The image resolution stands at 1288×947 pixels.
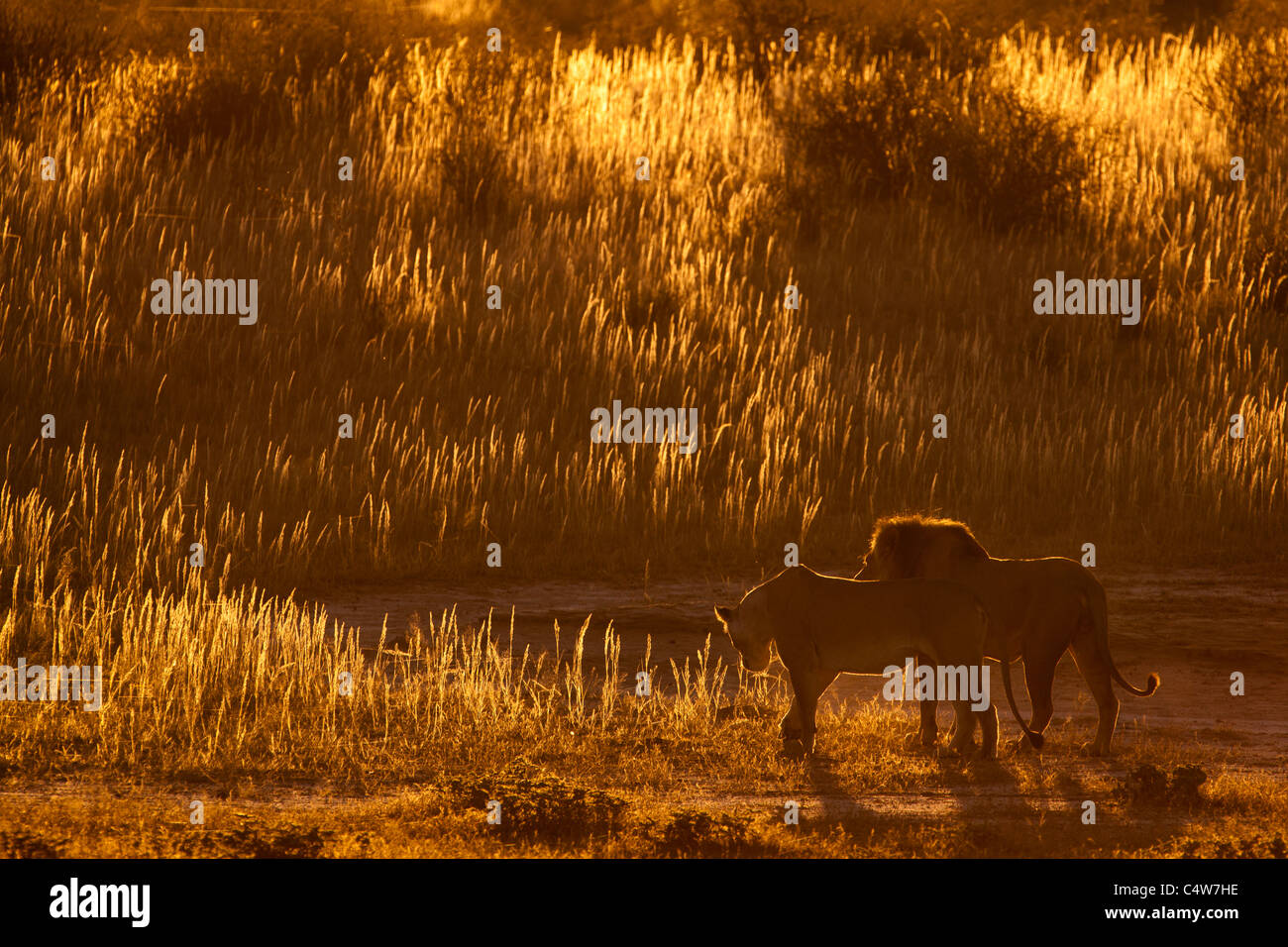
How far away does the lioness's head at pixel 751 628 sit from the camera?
7.63 meters

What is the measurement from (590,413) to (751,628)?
7790mm

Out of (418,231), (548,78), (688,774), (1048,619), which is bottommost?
(688,774)

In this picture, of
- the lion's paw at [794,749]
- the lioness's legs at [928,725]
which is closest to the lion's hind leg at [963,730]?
the lioness's legs at [928,725]

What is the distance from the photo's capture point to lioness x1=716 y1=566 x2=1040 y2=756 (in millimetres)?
7383

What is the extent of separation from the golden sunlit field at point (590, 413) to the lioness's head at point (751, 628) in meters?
0.45

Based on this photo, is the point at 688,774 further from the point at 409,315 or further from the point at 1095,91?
the point at 1095,91

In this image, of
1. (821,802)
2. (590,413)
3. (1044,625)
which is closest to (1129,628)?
(1044,625)

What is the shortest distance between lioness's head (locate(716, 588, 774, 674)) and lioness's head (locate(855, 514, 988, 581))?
79 cm

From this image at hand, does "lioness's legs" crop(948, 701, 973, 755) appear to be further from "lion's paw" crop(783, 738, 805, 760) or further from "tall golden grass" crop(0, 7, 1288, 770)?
"tall golden grass" crop(0, 7, 1288, 770)

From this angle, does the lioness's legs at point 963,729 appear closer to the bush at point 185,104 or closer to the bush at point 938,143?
the bush at point 938,143

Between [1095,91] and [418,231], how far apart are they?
33.8 feet

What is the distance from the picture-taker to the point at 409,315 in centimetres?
1666

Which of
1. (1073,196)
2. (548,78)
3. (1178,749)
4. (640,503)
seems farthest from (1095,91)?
(1178,749)

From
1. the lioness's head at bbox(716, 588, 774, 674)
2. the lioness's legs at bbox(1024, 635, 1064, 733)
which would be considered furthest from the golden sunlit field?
the lioness's head at bbox(716, 588, 774, 674)
